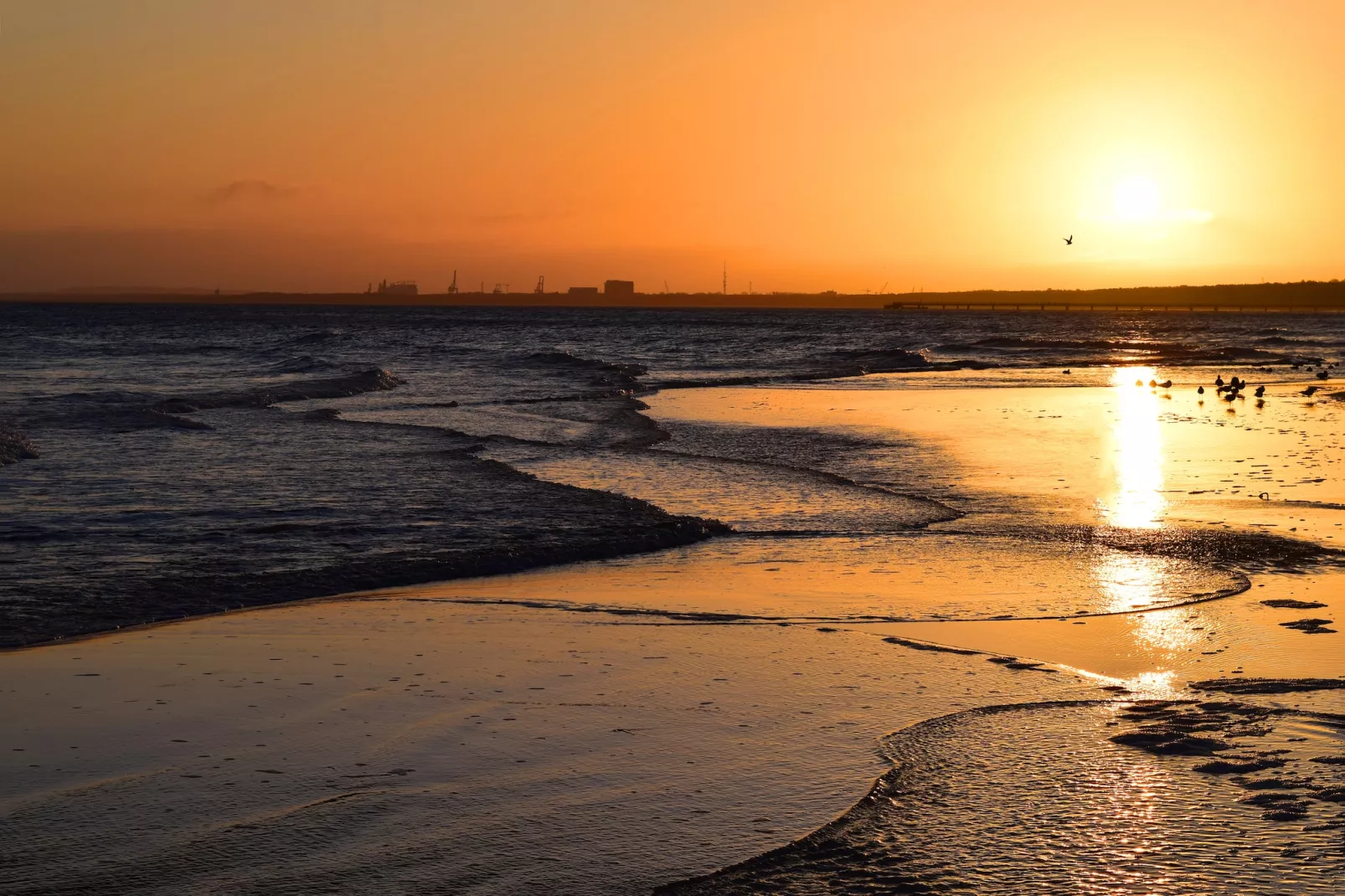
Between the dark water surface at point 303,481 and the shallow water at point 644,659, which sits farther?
the dark water surface at point 303,481

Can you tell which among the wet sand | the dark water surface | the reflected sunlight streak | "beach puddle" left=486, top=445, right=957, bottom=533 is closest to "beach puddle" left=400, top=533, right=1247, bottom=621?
the wet sand

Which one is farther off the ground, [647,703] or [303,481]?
[303,481]

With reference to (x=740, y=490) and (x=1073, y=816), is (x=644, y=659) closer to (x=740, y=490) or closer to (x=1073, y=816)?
(x=1073, y=816)

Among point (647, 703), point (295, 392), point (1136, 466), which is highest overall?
point (295, 392)

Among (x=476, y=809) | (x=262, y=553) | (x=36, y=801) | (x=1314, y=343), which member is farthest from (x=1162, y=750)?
(x=1314, y=343)

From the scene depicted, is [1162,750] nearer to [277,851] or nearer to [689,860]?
[689,860]

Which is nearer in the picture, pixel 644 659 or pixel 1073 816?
pixel 1073 816

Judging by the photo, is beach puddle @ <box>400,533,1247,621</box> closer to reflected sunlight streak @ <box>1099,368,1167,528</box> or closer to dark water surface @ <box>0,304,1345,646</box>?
dark water surface @ <box>0,304,1345,646</box>

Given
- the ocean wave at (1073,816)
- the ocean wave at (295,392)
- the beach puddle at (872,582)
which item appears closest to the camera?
the ocean wave at (1073,816)

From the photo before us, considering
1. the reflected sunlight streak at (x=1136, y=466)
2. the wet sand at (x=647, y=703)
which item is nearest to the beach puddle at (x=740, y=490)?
the wet sand at (x=647, y=703)

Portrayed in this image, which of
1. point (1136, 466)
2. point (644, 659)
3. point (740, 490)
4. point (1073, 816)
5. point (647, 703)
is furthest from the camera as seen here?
point (1136, 466)

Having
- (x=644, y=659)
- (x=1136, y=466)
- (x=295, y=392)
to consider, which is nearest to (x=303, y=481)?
(x=644, y=659)

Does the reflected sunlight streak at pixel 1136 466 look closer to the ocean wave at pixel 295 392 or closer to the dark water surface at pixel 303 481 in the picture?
the dark water surface at pixel 303 481

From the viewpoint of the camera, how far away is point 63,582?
820 cm
